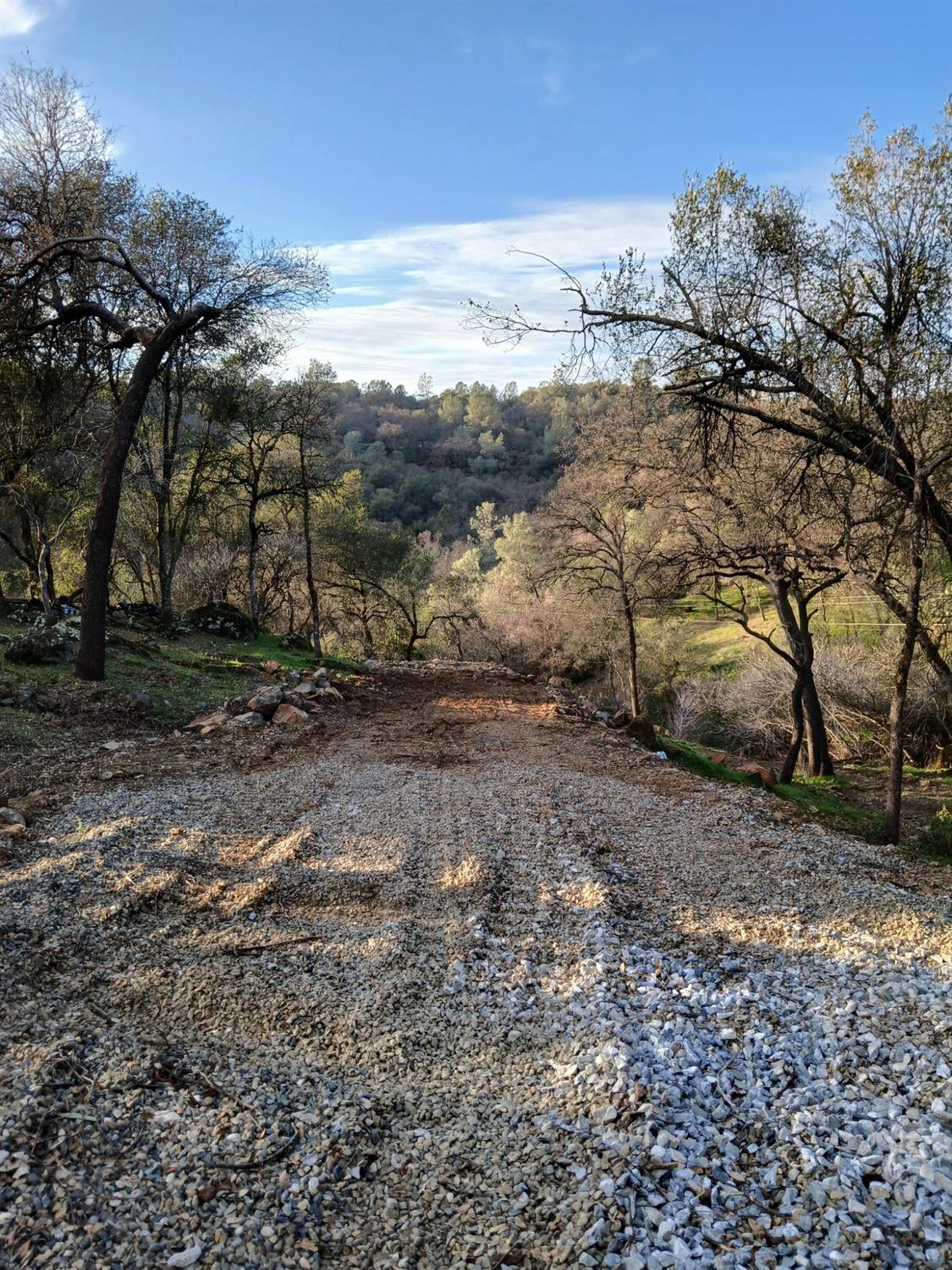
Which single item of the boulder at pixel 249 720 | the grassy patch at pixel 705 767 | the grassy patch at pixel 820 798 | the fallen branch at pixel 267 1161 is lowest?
the grassy patch at pixel 820 798

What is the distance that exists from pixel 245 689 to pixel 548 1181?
10.8 metres

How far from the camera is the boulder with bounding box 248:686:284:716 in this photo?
1084 cm

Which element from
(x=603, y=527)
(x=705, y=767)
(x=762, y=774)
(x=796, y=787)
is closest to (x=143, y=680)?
(x=705, y=767)

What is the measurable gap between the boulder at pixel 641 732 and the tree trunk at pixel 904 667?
4.07 metres

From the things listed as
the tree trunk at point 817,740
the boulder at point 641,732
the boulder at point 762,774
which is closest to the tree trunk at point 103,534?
the boulder at point 641,732

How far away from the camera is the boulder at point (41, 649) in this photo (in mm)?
10938

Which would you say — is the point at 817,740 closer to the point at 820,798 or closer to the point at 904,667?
the point at 820,798

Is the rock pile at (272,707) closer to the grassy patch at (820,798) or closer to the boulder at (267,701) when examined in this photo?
the boulder at (267,701)

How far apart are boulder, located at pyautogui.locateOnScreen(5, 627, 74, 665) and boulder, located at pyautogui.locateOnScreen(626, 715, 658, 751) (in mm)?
8990

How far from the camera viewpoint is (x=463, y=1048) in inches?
145

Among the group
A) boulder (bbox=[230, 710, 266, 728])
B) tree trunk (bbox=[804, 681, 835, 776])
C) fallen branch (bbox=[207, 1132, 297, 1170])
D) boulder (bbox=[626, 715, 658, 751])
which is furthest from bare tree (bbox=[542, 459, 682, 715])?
fallen branch (bbox=[207, 1132, 297, 1170])

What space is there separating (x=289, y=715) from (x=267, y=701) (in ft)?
1.43

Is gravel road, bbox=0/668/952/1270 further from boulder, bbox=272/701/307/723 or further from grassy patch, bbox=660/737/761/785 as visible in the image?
grassy patch, bbox=660/737/761/785

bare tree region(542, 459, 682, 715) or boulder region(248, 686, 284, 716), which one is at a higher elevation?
bare tree region(542, 459, 682, 715)
